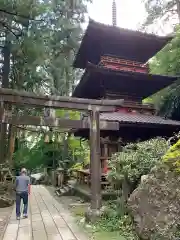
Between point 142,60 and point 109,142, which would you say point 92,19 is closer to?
point 142,60

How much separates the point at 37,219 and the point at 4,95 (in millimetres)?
3927

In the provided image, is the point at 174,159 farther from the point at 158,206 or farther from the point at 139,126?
the point at 139,126

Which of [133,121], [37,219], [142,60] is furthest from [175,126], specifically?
[37,219]

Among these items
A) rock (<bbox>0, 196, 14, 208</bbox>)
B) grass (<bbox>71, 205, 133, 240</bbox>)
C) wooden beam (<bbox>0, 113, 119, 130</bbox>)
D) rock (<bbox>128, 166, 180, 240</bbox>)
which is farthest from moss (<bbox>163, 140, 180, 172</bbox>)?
rock (<bbox>0, 196, 14, 208</bbox>)

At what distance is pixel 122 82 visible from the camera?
1287cm

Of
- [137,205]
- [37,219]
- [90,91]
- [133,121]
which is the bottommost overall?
[37,219]

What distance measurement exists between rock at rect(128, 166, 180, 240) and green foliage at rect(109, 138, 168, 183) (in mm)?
1880

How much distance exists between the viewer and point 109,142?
11.6 meters

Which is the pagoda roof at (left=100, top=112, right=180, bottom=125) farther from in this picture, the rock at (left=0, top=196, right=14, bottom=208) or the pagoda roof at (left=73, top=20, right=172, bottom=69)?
the rock at (left=0, top=196, right=14, bottom=208)

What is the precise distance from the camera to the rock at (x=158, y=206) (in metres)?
4.45

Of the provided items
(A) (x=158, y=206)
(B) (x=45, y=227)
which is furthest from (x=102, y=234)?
(A) (x=158, y=206)

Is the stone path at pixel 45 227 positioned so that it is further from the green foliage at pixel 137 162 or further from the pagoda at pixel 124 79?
the pagoda at pixel 124 79

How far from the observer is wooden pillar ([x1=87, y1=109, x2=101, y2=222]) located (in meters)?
7.62

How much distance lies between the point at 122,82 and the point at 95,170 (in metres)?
6.04
